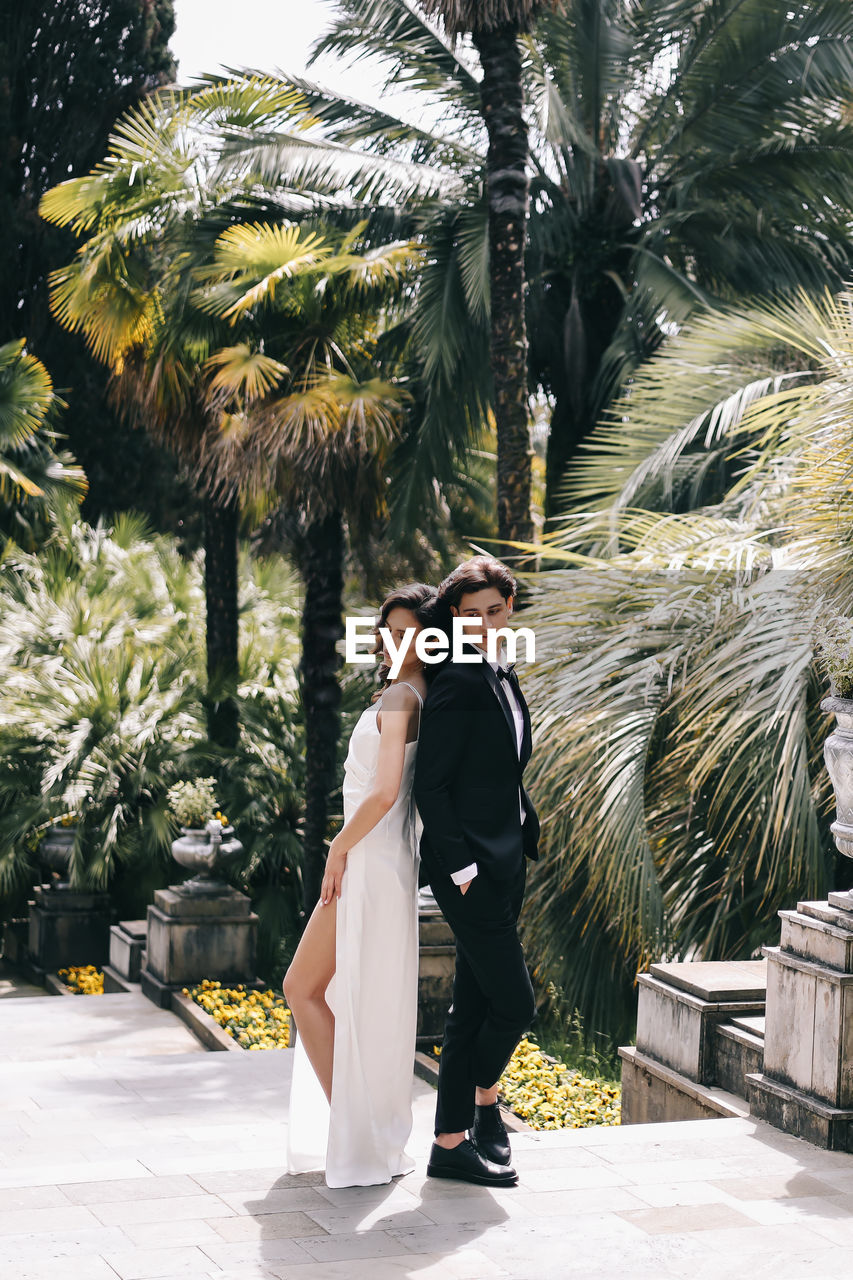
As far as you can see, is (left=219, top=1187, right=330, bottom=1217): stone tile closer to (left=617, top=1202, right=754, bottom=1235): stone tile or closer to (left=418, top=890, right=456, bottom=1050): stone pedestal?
(left=617, top=1202, right=754, bottom=1235): stone tile

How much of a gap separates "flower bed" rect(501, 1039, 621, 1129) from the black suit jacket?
113 inches

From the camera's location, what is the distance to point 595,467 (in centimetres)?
996

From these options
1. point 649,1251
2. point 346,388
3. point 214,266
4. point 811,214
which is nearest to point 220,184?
point 214,266

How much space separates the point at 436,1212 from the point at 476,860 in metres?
0.95

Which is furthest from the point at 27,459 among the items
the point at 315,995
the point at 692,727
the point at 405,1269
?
the point at 405,1269

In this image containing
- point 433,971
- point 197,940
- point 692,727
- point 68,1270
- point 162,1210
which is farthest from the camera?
point 197,940

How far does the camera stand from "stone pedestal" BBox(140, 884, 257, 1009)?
10250 millimetres

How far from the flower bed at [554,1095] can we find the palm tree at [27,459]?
9321 mm

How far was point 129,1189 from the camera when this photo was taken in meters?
4.15

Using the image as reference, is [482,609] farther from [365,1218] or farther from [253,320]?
[253,320]

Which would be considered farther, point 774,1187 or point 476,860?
point 774,1187

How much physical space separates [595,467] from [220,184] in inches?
156

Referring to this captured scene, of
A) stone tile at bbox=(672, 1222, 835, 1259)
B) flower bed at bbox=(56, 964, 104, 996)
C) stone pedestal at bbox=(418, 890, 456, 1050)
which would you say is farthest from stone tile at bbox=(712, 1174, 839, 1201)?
flower bed at bbox=(56, 964, 104, 996)

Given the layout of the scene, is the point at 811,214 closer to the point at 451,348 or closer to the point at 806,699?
the point at 451,348
